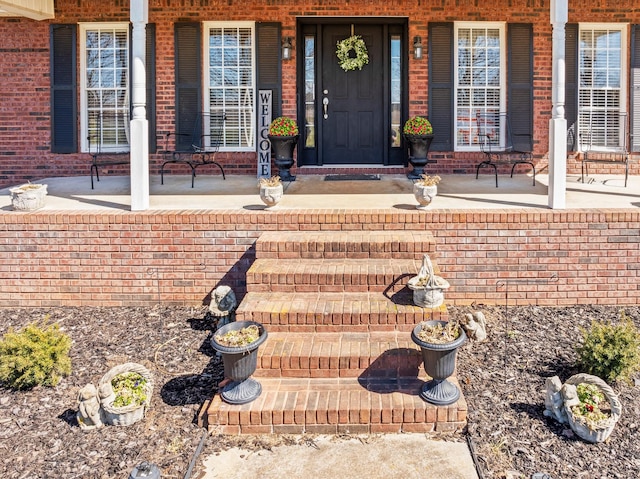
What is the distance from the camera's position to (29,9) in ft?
26.3

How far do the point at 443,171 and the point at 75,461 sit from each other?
669cm

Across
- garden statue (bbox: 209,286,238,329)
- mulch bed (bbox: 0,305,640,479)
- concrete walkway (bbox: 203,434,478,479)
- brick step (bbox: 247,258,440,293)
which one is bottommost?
concrete walkway (bbox: 203,434,478,479)

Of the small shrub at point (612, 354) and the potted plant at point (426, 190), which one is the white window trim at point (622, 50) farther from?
the small shrub at point (612, 354)

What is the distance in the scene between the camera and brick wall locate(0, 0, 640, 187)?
28.1 ft

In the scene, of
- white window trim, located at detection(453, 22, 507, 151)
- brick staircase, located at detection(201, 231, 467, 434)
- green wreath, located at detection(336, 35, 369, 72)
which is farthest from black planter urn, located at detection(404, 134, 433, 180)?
brick staircase, located at detection(201, 231, 467, 434)

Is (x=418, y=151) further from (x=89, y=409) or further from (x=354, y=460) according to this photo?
(x=89, y=409)

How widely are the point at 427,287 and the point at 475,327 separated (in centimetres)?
69

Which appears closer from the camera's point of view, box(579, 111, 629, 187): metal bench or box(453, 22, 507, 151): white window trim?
box(453, 22, 507, 151): white window trim

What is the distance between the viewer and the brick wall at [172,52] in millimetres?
8562

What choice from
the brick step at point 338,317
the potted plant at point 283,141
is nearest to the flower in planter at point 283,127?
the potted plant at point 283,141

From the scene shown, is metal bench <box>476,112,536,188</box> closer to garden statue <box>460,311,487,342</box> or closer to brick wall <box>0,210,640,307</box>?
brick wall <box>0,210,640,307</box>

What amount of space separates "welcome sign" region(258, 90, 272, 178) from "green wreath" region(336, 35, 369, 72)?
116 cm

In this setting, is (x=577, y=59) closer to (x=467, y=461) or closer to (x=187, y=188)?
(x=187, y=188)

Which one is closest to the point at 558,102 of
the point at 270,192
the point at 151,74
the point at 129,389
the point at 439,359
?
the point at 270,192
